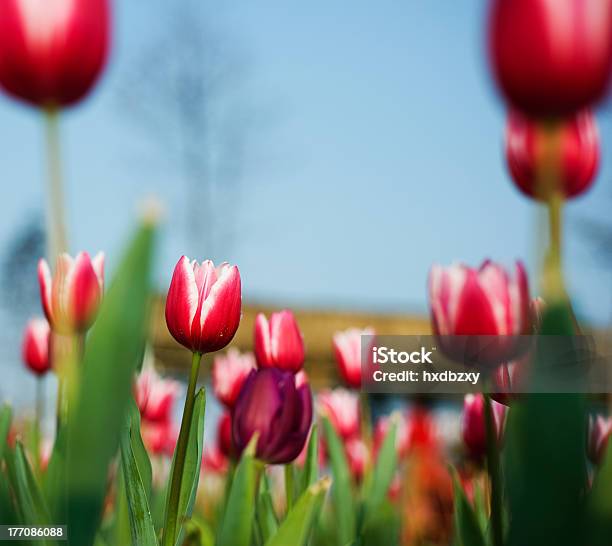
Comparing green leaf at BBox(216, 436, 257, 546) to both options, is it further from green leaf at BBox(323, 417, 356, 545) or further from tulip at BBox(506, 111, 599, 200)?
green leaf at BBox(323, 417, 356, 545)

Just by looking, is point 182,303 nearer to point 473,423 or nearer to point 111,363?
point 111,363

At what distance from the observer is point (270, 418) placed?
3.31ft

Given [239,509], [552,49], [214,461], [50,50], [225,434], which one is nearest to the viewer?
[552,49]

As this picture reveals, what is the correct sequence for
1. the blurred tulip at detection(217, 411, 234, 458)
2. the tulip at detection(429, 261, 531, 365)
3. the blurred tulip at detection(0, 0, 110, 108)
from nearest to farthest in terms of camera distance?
1. the blurred tulip at detection(0, 0, 110, 108)
2. the tulip at detection(429, 261, 531, 365)
3. the blurred tulip at detection(217, 411, 234, 458)

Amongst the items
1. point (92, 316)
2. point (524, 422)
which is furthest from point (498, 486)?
point (92, 316)

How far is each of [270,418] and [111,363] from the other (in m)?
0.50

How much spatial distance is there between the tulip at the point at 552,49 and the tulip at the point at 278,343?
2.43 feet

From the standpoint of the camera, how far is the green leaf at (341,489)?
4.52 feet

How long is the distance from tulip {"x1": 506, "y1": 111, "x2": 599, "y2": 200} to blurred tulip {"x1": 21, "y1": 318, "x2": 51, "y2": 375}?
1.08 m

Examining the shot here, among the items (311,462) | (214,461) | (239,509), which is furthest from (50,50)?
(214,461)

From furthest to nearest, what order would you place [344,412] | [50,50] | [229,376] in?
[344,412] < [229,376] < [50,50]

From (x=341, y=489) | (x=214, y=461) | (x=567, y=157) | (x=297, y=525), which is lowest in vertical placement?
(x=214, y=461)

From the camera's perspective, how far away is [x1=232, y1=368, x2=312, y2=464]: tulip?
3.30 ft

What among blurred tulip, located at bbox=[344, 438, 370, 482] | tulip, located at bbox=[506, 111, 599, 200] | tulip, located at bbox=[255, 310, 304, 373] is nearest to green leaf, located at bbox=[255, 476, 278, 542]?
tulip, located at bbox=[255, 310, 304, 373]
